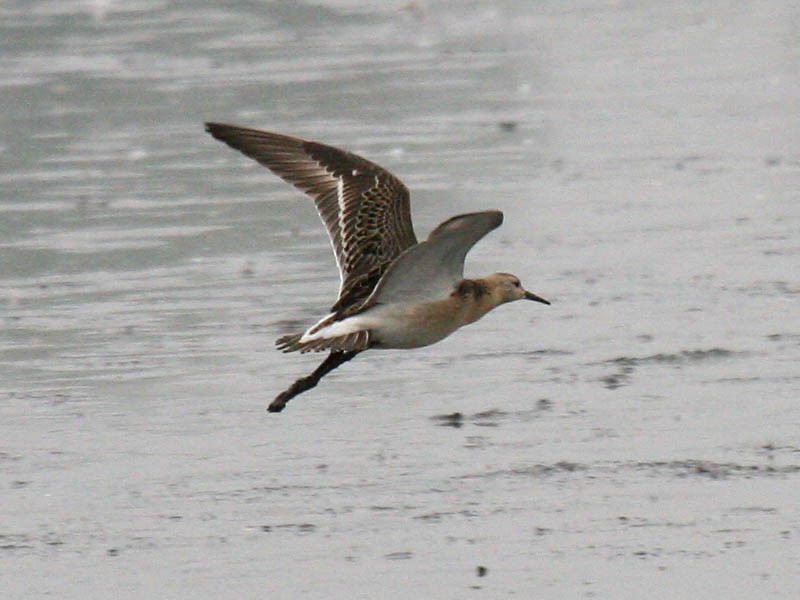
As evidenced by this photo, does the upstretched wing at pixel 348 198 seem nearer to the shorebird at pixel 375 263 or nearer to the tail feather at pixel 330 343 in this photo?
the shorebird at pixel 375 263

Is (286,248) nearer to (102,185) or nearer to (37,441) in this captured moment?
(102,185)

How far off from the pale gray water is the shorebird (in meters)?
0.50

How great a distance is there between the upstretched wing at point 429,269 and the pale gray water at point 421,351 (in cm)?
65

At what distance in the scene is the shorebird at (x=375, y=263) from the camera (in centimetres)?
809

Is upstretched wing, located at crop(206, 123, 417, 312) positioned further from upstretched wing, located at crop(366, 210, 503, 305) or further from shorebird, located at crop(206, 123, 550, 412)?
upstretched wing, located at crop(366, 210, 503, 305)

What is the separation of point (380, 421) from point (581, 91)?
32.5ft

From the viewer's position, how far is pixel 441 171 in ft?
49.1

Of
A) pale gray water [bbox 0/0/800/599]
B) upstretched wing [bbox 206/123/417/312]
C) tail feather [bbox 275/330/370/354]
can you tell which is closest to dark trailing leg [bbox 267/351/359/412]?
pale gray water [bbox 0/0/800/599]

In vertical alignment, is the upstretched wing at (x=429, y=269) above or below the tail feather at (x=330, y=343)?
above

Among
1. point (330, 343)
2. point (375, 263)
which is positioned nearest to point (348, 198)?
A: point (375, 263)

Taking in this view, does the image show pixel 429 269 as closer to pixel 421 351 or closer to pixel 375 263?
pixel 375 263

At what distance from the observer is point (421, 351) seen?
1049 cm

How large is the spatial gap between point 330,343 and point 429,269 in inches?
18.8

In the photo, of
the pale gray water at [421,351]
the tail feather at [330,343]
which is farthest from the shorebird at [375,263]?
the pale gray water at [421,351]
